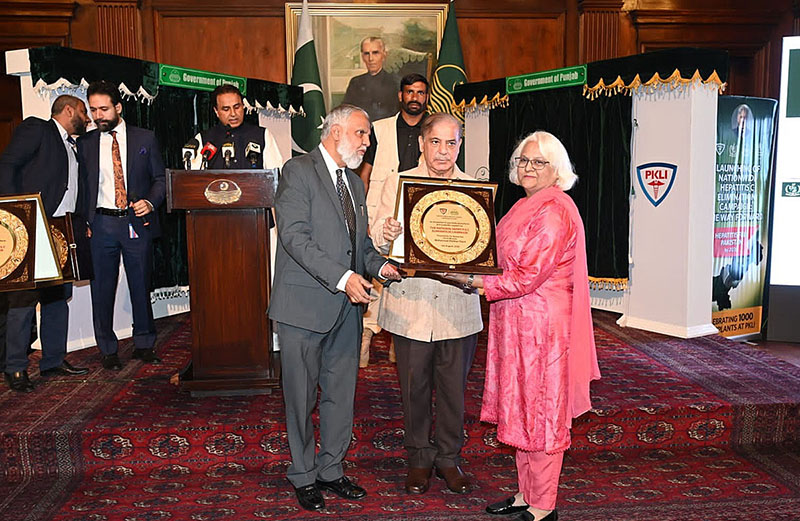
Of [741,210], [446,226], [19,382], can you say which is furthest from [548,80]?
[19,382]

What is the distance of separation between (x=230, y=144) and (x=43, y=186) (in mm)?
1265

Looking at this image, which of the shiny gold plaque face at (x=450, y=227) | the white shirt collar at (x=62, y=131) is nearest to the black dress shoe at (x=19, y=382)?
the white shirt collar at (x=62, y=131)

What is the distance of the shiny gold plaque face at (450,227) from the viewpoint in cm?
261

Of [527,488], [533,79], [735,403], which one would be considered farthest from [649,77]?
[527,488]

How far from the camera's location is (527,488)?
2.79m

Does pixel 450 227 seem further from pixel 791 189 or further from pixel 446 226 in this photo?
pixel 791 189

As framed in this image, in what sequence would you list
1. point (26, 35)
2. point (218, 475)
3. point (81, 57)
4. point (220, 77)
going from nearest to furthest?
point (218, 475), point (81, 57), point (220, 77), point (26, 35)

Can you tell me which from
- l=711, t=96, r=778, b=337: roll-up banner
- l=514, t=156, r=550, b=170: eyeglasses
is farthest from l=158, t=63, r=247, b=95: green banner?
l=711, t=96, r=778, b=337: roll-up banner

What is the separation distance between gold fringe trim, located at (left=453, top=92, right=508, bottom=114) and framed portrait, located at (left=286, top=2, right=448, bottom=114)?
104 centimetres

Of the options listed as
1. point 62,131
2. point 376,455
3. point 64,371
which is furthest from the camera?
point 64,371

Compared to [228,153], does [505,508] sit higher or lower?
lower

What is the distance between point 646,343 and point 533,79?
2.54 meters

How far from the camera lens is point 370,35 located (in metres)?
7.87

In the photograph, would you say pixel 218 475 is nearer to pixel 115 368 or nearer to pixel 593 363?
pixel 115 368
